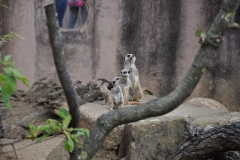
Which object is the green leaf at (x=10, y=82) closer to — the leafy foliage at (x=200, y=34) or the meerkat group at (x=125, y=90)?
the leafy foliage at (x=200, y=34)

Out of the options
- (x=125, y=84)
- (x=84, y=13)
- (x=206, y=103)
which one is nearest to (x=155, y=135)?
(x=125, y=84)

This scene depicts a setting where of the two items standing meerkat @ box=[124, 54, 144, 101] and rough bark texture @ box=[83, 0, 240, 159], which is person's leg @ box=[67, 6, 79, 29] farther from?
rough bark texture @ box=[83, 0, 240, 159]

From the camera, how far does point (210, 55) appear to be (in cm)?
197

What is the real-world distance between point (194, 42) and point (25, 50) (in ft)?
8.26

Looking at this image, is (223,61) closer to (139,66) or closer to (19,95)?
(139,66)

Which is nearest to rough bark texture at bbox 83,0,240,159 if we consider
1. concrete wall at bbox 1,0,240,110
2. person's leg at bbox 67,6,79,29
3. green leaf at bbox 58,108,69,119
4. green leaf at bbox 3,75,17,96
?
green leaf at bbox 58,108,69,119

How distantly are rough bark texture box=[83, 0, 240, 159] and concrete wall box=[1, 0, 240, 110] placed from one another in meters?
4.61

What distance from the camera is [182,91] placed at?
6.53 ft

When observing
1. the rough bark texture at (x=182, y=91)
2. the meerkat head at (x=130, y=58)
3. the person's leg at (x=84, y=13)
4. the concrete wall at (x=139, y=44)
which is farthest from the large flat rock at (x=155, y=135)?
the person's leg at (x=84, y=13)

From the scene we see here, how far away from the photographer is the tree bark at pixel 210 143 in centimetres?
351

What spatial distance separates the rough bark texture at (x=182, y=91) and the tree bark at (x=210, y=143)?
1635 mm

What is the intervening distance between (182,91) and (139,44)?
489 cm

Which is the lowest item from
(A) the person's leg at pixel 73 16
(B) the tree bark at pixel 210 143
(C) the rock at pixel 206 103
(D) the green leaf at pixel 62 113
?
(C) the rock at pixel 206 103

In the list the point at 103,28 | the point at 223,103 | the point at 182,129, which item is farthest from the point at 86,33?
the point at 182,129
